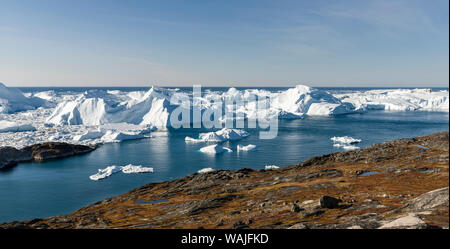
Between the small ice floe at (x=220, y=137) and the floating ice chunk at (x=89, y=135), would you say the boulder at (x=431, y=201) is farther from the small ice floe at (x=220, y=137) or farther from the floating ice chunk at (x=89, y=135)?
the floating ice chunk at (x=89, y=135)

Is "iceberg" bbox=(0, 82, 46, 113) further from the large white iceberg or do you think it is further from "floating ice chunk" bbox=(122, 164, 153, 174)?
"floating ice chunk" bbox=(122, 164, 153, 174)

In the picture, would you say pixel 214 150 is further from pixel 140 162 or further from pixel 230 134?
pixel 230 134

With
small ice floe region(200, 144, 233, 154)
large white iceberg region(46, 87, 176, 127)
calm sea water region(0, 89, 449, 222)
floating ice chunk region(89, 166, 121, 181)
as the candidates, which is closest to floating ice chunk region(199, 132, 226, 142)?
calm sea water region(0, 89, 449, 222)

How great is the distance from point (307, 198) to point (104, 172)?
29.5m

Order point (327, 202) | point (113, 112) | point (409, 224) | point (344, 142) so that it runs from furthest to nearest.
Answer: point (113, 112) < point (344, 142) < point (327, 202) < point (409, 224)

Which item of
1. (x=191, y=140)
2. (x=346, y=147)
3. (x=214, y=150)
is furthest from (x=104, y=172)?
(x=346, y=147)

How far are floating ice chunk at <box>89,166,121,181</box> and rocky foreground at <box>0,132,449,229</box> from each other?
33.0ft

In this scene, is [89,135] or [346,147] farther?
[89,135]

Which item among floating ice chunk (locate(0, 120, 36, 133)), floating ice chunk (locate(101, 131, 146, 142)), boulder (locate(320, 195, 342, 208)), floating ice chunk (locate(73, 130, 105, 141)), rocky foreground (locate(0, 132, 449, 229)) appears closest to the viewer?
rocky foreground (locate(0, 132, 449, 229))

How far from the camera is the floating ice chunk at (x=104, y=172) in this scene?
124 ft

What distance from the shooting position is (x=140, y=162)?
45.4 metres

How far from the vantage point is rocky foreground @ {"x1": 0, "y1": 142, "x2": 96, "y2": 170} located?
46.7 meters

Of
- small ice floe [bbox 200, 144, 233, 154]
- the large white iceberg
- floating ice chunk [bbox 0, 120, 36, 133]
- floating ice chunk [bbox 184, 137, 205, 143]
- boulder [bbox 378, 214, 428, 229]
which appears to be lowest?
small ice floe [bbox 200, 144, 233, 154]
